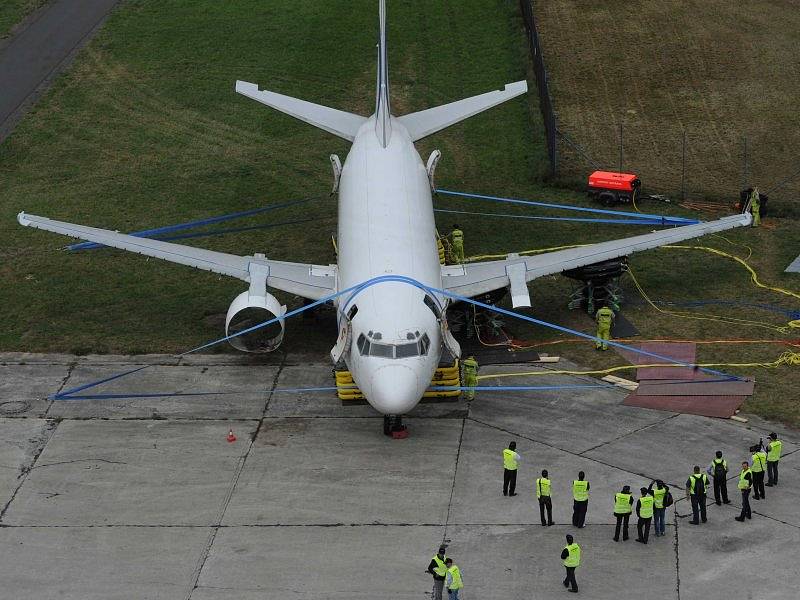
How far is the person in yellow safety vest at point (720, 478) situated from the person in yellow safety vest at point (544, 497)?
180 inches

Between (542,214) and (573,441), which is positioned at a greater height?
(542,214)

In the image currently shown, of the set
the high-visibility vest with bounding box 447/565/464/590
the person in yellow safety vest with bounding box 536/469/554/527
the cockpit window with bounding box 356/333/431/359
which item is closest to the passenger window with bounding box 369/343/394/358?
the cockpit window with bounding box 356/333/431/359

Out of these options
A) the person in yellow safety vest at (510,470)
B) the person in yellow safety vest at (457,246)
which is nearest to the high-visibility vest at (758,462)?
the person in yellow safety vest at (510,470)

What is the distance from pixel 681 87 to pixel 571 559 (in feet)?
145

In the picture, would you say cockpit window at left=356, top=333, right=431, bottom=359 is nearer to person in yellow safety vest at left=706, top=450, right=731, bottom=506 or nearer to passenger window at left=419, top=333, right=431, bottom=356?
passenger window at left=419, top=333, right=431, bottom=356

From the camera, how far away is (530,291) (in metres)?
53.3

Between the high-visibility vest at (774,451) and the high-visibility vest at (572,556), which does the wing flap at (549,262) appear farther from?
the high-visibility vest at (572,556)

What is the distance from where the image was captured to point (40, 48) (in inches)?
3167

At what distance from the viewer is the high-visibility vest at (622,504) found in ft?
118

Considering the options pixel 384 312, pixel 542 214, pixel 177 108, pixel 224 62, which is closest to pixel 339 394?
pixel 384 312

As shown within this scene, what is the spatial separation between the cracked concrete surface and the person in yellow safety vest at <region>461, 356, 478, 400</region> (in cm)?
40

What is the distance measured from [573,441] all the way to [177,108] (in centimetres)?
3794

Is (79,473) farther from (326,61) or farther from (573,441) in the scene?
(326,61)

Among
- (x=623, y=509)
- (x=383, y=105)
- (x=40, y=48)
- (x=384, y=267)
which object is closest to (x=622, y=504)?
(x=623, y=509)
